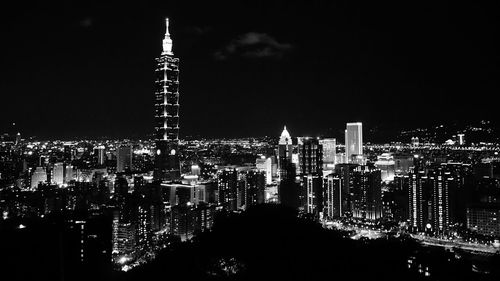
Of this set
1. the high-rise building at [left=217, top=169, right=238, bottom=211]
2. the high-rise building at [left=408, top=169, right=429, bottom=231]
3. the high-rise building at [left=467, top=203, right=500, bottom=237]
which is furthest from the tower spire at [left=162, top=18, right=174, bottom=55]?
the high-rise building at [left=467, top=203, right=500, bottom=237]

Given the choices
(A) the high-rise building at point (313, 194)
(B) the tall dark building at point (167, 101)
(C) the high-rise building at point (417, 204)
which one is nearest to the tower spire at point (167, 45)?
(B) the tall dark building at point (167, 101)

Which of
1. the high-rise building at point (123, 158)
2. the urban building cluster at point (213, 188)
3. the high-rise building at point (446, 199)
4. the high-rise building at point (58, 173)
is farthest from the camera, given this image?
the high-rise building at point (123, 158)

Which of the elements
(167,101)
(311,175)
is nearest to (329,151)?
(311,175)

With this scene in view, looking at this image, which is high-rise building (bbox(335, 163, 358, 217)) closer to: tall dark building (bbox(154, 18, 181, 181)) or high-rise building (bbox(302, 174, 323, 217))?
high-rise building (bbox(302, 174, 323, 217))

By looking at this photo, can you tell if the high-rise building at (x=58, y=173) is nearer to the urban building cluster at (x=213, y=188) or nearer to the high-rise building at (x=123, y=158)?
the urban building cluster at (x=213, y=188)

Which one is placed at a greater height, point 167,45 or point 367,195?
point 167,45

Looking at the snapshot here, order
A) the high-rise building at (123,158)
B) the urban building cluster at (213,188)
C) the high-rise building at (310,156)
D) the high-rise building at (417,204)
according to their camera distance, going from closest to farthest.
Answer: the urban building cluster at (213,188) < the high-rise building at (417,204) < the high-rise building at (310,156) < the high-rise building at (123,158)

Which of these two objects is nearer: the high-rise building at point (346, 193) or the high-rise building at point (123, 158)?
the high-rise building at point (346, 193)

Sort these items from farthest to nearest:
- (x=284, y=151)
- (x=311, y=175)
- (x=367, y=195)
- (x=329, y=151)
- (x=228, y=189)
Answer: (x=329, y=151), (x=284, y=151), (x=311, y=175), (x=228, y=189), (x=367, y=195)

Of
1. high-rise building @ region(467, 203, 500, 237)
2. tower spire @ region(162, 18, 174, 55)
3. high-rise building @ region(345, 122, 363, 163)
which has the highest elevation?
tower spire @ region(162, 18, 174, 55)

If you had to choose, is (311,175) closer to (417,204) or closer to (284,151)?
(417,204)
